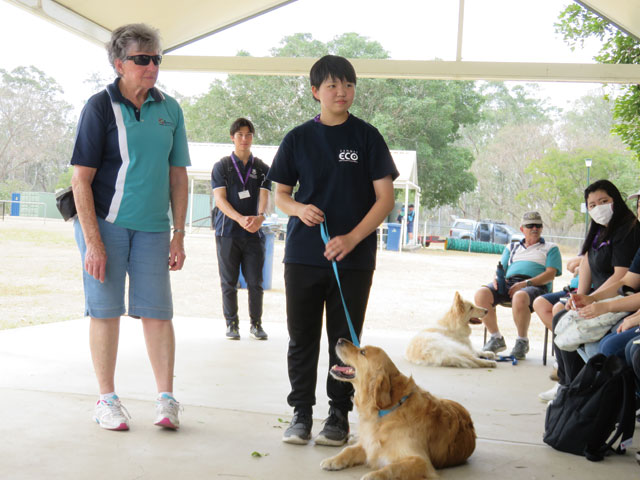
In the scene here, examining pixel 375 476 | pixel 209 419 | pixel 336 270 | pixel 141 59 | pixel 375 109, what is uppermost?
pixel 375 109

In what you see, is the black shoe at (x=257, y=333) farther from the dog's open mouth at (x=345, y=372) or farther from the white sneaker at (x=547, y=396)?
the dog's open mouth at (x=345, y=372)

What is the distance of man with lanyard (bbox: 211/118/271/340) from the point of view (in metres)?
5.69

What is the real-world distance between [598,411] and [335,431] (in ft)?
3.87

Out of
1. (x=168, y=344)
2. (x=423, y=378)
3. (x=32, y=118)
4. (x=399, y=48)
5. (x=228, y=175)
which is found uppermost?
(x=399, y=48)

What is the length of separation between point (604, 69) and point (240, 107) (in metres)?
24.1

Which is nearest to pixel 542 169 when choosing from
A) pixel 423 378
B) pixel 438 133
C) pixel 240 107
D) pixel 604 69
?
pixel 438 133

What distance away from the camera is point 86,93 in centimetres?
2784

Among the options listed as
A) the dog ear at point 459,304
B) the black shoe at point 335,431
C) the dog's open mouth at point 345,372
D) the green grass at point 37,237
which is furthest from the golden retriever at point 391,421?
the green grass at point 37,237

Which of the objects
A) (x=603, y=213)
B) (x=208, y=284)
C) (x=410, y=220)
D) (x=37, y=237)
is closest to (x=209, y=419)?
(x=603, y=213)

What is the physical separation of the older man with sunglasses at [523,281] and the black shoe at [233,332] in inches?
84.9

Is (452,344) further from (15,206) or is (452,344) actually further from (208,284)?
(15,206)

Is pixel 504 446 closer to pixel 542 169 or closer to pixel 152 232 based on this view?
pixel 152 232

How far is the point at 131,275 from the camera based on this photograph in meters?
3.06

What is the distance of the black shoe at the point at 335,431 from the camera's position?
2.92 m
